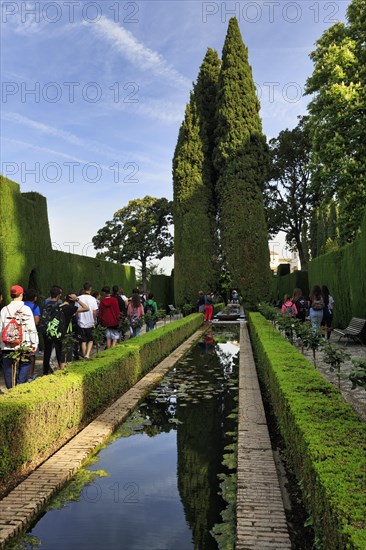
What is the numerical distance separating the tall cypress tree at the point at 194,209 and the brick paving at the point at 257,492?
2315 cm

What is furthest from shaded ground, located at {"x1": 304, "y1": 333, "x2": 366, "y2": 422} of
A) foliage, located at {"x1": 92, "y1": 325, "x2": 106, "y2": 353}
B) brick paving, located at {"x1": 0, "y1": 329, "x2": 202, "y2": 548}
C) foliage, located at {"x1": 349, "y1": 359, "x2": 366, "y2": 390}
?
foliage, located at {"x1": 92, "y1": 325, "x2": 106, "y2": 353}

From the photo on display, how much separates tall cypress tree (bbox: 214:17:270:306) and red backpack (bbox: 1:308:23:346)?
22.1 m

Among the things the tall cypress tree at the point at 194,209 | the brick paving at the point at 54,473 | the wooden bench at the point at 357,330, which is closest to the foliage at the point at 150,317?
the wooden bench at the point at 357,330

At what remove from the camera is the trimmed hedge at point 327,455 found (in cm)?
225

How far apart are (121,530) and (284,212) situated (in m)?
37.7

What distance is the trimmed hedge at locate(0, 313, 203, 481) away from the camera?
4.05 m

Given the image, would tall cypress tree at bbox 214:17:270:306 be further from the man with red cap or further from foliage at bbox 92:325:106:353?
the man with red cap

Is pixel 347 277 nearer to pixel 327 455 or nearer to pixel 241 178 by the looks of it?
pixel 241 178

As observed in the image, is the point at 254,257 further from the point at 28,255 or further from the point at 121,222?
the point at 121,222

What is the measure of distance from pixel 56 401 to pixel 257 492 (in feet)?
7.78

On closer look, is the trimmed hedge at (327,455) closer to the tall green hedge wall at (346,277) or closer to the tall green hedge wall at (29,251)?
the tall green hedge wall at (29,251)

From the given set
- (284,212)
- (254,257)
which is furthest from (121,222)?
(254,257)

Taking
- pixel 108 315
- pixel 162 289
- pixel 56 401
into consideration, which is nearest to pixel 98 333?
pixel 108 315

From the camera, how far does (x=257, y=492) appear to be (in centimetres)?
369
